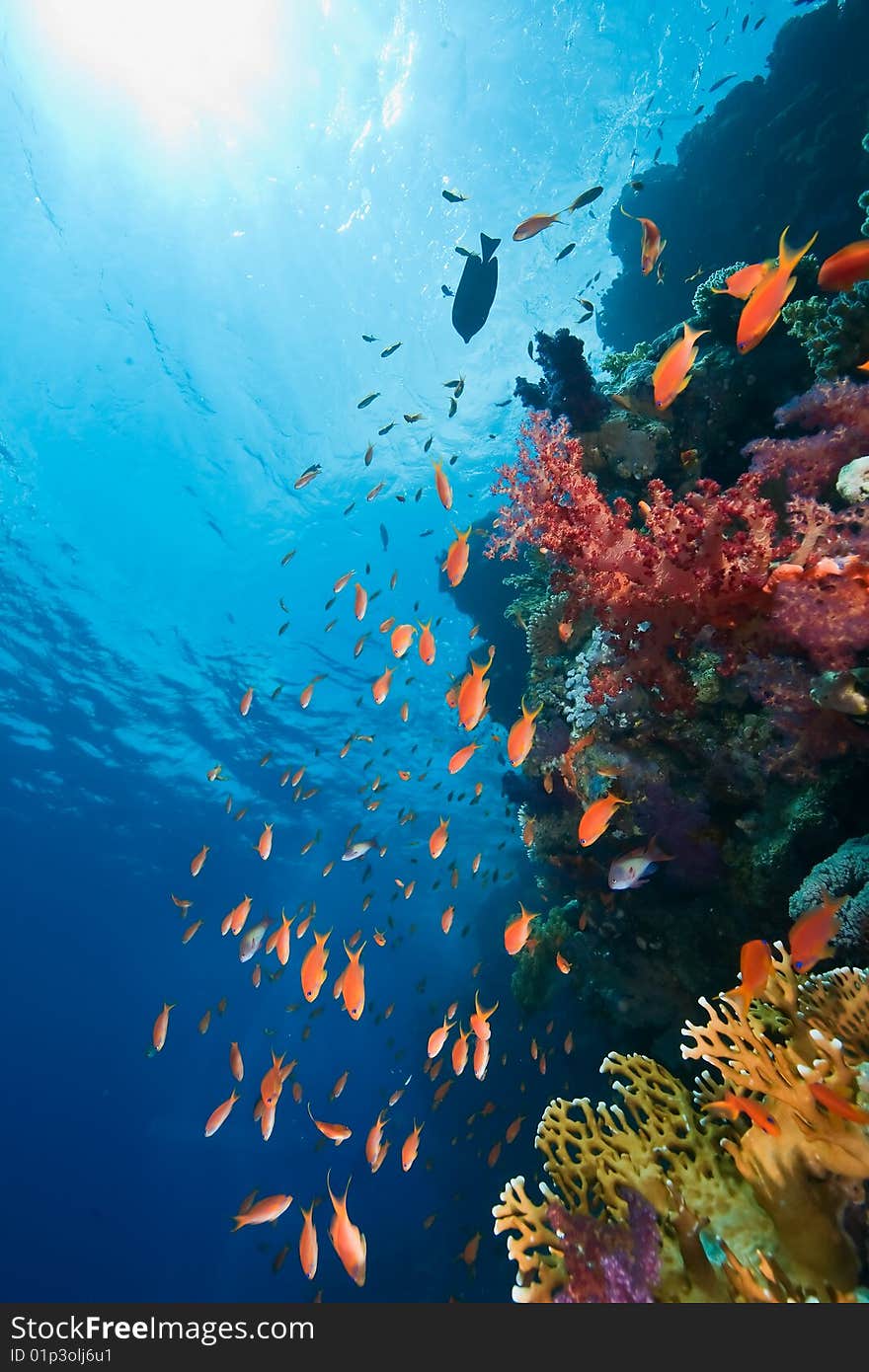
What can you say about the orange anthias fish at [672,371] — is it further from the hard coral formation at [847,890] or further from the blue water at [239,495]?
the blue water at [239,495]

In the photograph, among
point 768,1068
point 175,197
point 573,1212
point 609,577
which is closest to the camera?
point 768,1068

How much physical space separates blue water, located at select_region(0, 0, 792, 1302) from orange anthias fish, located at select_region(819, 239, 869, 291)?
954 cm

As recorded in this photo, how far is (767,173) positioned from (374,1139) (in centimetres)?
1783

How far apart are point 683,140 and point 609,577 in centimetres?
1565

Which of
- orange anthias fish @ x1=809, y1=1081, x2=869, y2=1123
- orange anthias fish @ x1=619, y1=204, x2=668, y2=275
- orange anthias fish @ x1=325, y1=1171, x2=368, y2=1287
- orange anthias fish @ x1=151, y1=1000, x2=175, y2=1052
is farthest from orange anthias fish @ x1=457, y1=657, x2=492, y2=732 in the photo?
orange anthias fish @ x1=151, y1=1000, x2=175, y2=1052

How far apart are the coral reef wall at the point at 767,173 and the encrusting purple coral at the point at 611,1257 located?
13.2 meters

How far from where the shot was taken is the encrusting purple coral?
2.21m

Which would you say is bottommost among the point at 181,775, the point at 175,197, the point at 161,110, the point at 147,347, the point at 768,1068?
the point at 181,775

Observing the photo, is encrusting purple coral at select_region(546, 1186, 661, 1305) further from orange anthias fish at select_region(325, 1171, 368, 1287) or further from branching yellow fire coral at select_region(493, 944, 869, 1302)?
orange anthias fish at select_region(325, 1171, 368, 1287)

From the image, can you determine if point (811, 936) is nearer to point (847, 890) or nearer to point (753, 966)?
point (753, 966)

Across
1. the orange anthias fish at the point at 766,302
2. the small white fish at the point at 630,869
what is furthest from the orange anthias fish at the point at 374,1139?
the orange anthias fish at the point at 766,302

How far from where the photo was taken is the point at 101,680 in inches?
961

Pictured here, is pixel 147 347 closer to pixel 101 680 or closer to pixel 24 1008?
pixel 101 680

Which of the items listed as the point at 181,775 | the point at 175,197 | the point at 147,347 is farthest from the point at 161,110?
the point at 181,775
